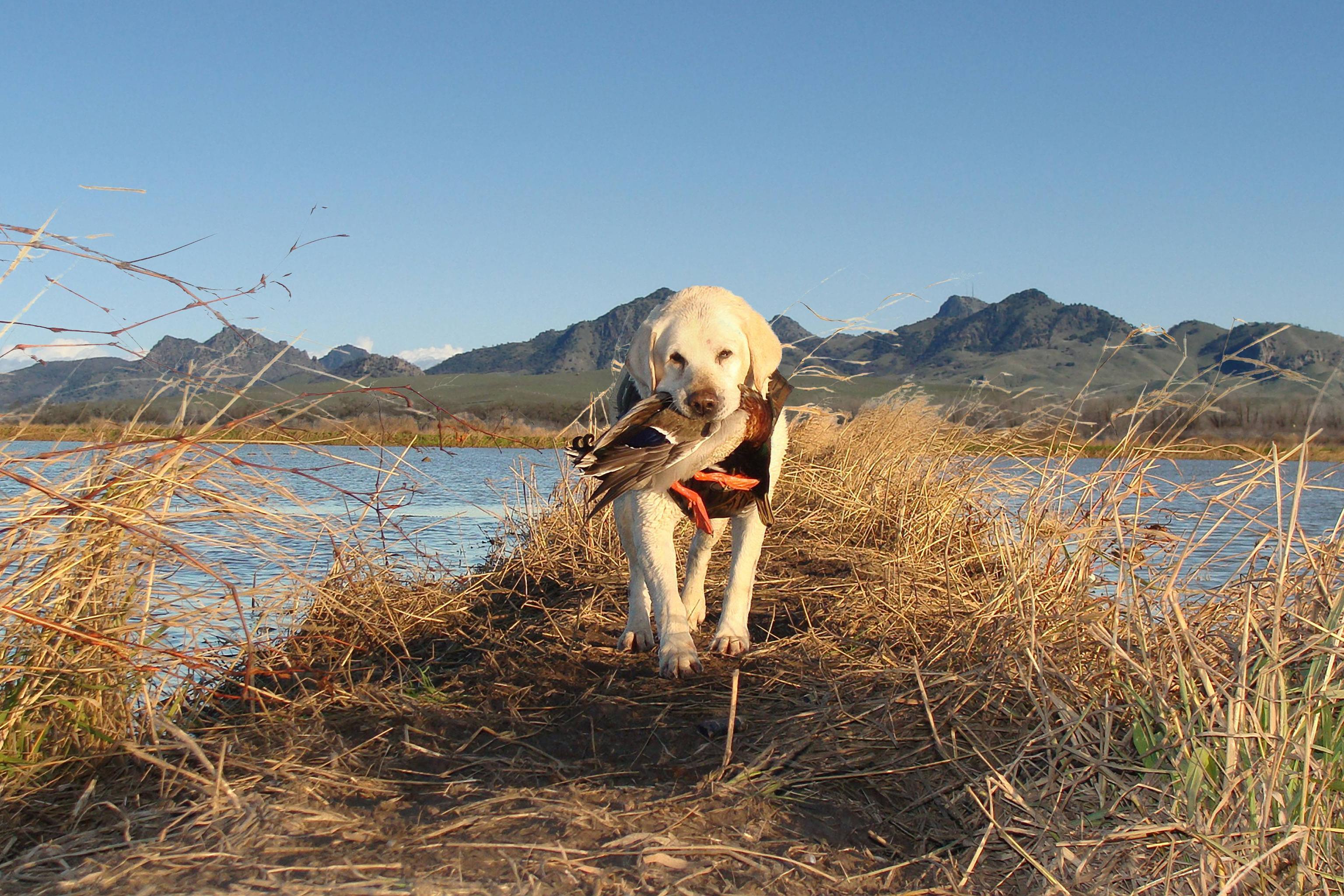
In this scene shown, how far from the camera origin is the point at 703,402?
3293mm

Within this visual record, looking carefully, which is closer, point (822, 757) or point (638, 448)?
point (822, 757)

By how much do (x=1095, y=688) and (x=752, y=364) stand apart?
168 centimetres

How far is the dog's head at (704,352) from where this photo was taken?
334cm

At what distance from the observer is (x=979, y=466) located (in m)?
5.64

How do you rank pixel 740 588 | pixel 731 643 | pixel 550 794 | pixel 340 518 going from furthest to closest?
1. pixel 340 518
2. pixel 740 588
3. pixel 731 643
4. pixel 550 794

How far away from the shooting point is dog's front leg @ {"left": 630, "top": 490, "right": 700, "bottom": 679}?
3.31 metres

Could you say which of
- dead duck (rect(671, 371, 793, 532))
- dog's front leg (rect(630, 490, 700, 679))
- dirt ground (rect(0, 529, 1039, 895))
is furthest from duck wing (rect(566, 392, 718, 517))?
dirt ground (rect(0, 529, 1039, 895))

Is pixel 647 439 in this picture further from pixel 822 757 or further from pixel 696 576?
pixel 822 757

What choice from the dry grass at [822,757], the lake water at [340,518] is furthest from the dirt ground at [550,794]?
the lake water at [340,518]

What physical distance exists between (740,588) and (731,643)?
0.73 ft

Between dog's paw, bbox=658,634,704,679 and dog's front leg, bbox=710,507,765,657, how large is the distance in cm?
23

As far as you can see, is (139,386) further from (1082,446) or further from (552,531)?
(1082,446)

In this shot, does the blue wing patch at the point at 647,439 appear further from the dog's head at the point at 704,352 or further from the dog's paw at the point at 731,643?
the dog's paw at the point at 731,643

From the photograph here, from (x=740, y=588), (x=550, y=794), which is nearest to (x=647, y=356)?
(x=740, y=588)
